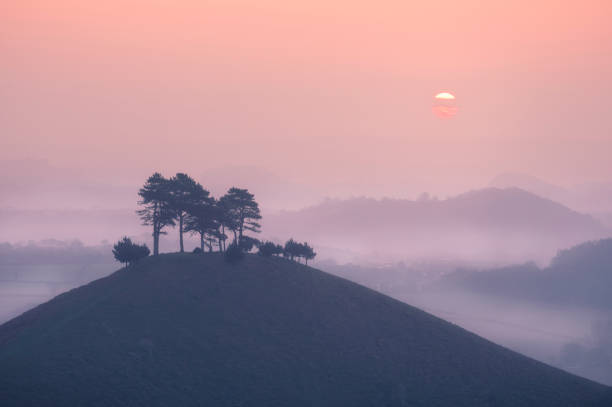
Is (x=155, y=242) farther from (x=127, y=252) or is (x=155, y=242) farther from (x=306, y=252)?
(x=306, y=252)

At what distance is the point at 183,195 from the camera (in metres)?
100

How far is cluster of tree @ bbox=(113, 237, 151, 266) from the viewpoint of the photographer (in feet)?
318

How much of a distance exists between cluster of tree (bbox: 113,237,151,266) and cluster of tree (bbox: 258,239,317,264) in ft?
66.6

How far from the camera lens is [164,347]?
7575 cm

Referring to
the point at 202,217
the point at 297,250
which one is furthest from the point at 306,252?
the point at 202,217

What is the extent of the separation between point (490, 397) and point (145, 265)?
182 ft

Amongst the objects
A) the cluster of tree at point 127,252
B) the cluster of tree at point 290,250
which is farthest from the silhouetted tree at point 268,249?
the cluster of tree at point 127,252

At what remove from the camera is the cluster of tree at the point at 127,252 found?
318ft

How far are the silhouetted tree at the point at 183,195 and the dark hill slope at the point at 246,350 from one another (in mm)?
7745

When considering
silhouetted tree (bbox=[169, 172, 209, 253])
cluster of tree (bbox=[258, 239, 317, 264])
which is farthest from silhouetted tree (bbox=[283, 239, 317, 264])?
silhouetted tree (bbox=[169, 172, 209, 253])

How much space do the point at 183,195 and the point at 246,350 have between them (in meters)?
32.6

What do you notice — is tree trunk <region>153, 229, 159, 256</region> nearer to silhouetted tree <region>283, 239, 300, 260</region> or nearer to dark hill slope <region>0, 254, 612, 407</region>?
dark hill slope <region>0, 254, 612, 407</region>

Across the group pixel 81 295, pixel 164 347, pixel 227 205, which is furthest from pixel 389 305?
pixel 81 295

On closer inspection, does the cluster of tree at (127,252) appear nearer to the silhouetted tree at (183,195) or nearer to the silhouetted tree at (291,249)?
the silhouetted tree at (183,195)
